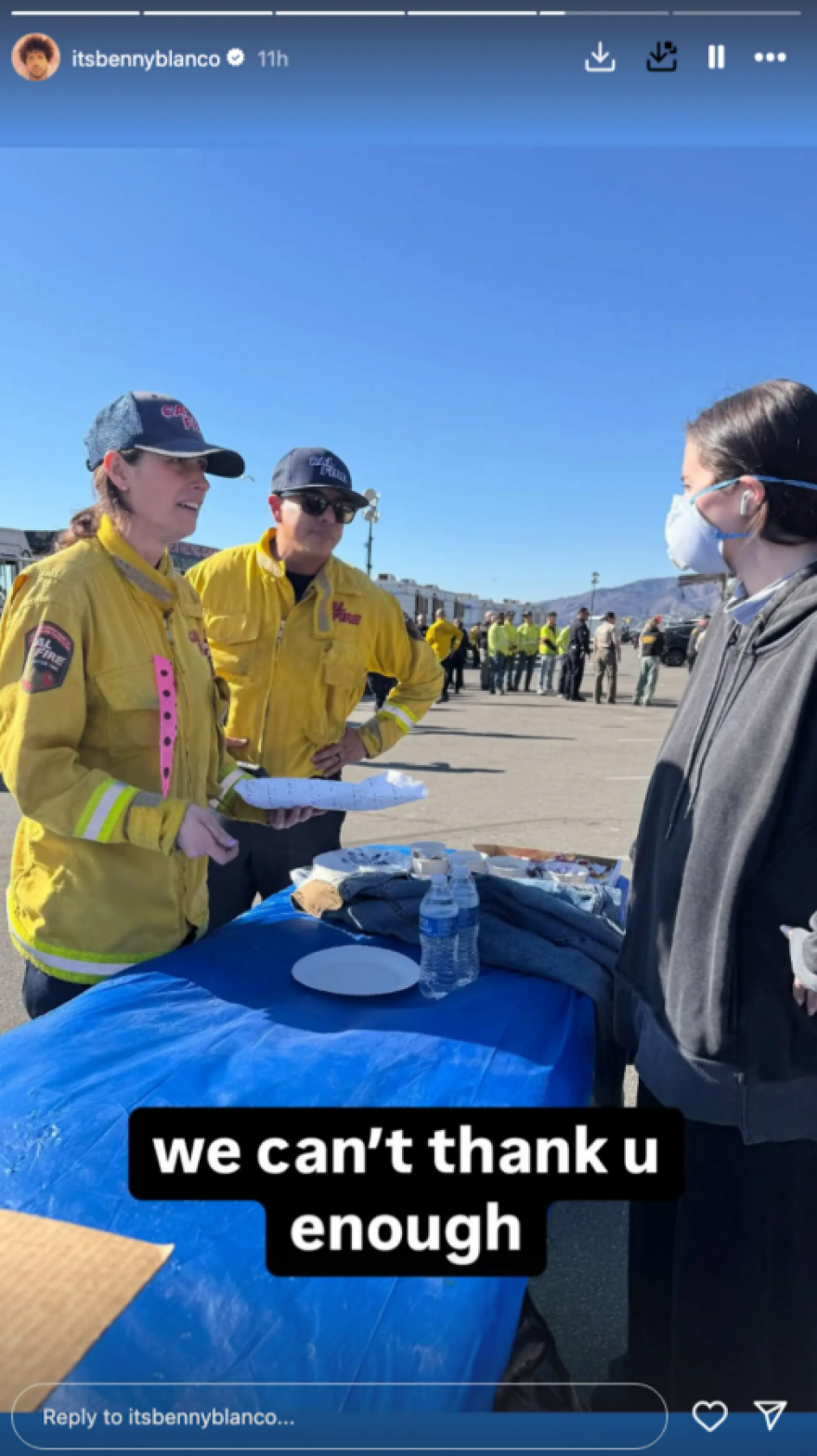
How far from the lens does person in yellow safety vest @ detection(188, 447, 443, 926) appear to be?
2.51m

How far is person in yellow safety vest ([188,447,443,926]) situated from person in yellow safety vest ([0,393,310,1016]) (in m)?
0.65

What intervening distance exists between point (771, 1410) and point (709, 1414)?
8 cm

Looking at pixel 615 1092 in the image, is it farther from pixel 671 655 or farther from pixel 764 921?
pixel 671 655

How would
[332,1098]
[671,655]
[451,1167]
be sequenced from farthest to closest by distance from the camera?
1. [671,655]
2. [332,1098]
3. [451,1167]

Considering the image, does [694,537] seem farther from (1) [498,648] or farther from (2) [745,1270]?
(1) [498,648]

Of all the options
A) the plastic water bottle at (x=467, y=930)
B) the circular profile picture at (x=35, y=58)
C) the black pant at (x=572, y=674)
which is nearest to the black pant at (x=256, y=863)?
the plastic water bottle at (x=467, y=930)

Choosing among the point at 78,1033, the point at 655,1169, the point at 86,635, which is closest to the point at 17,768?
the point at 86,635

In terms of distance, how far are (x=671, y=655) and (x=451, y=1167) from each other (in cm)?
3096

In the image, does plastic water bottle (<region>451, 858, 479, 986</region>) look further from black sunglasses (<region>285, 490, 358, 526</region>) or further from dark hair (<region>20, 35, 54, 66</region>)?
dark hair (<region>20, 35, 54, 66</region>)

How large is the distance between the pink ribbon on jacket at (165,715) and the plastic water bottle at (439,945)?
2.06 ft

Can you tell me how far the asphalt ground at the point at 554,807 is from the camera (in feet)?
6.01

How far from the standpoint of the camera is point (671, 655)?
30.1 meters

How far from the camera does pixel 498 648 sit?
1867 centimetres

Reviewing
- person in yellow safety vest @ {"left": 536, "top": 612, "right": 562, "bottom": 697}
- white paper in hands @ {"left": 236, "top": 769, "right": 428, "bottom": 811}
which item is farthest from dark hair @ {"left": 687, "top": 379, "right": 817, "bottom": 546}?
person in yellow safety vest @ {"left": 536, "top": 612, "right": 562, "bottom": 697}
